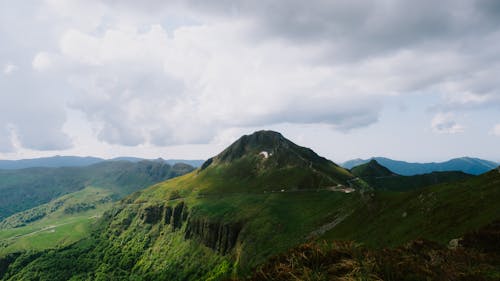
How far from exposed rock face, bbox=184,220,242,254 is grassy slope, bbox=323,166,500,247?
274 ft

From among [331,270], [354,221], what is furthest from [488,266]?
[354,221]

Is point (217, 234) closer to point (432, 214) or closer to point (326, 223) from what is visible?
point (326, 223)

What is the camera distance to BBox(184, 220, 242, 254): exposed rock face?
161 m

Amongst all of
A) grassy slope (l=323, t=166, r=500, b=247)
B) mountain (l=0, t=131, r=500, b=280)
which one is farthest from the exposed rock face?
grassy slope (l=323, t=166, r=500, b=247)

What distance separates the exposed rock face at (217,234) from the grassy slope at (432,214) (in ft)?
274

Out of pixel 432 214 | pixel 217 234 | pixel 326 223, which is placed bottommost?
pixel 217 234

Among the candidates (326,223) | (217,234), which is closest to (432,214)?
(326,223)

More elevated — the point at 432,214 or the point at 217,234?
the point at 432,214

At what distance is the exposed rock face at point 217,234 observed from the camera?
161250 mm

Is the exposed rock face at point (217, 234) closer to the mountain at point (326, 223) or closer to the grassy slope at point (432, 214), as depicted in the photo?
the mountain at point (326, 223)

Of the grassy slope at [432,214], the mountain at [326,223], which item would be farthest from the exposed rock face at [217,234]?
the grassy slope at [432,214]

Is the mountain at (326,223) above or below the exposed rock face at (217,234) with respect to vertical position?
above

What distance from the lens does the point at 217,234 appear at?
6934 inches

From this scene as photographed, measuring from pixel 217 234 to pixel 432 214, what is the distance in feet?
437
